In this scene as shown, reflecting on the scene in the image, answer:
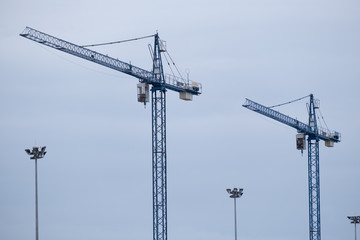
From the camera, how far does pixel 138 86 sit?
6299 inches

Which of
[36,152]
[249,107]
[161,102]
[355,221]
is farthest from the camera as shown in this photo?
[249,107]

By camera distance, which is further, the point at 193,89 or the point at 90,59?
the point at 193,89

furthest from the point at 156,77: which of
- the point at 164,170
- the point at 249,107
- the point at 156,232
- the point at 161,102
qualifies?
the point at 249,107

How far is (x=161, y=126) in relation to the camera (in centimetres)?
16338

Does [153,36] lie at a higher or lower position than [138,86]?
higher

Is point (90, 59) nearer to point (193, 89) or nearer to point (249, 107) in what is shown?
point (193, 89)

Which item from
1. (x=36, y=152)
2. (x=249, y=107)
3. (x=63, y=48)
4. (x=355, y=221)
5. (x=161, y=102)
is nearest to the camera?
(x=36, y=152)

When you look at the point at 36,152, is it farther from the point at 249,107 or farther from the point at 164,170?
the point at 249,107

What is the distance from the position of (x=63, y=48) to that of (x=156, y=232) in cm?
3658

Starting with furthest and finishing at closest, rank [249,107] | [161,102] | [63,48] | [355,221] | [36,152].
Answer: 1. [249,107]
2. [355,221]
3. [161,102]
4. [63,48]
5. [36,152]

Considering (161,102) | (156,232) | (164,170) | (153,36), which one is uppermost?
(153,36)

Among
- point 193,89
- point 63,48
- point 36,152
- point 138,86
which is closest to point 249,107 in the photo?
point 193,89

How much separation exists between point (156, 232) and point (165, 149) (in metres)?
14.8

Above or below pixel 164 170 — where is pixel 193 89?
above
